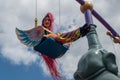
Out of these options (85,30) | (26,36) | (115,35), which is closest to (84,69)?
(85,30)

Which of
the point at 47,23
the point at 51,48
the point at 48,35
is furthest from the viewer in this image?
the point at 47,23

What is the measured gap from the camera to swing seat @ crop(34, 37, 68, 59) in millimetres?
4013

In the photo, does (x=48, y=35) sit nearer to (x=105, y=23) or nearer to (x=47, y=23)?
(x=47, y=23)

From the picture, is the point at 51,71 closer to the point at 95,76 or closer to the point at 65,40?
the point at 65,40

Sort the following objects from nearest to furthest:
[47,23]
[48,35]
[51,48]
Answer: [51,48], [48,35], [47,23]

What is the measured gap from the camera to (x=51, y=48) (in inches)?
158

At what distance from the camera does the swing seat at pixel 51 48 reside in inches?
158

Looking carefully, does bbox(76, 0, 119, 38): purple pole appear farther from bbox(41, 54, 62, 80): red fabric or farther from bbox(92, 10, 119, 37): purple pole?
bbox(41, 54, 62, 80): red fabric

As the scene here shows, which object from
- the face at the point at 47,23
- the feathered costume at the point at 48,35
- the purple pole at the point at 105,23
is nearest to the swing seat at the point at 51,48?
the feathered costume at the point at 48,35

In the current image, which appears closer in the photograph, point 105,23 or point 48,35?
point 48,35

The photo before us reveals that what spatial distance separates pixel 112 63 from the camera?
10.2 feet

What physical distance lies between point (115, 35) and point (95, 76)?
197cm

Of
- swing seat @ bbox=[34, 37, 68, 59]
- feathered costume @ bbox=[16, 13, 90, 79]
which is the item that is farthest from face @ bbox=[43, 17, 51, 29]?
swing seat @ bbox=[34, 37, 68, 59]

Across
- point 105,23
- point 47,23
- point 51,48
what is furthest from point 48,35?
point 105,23
